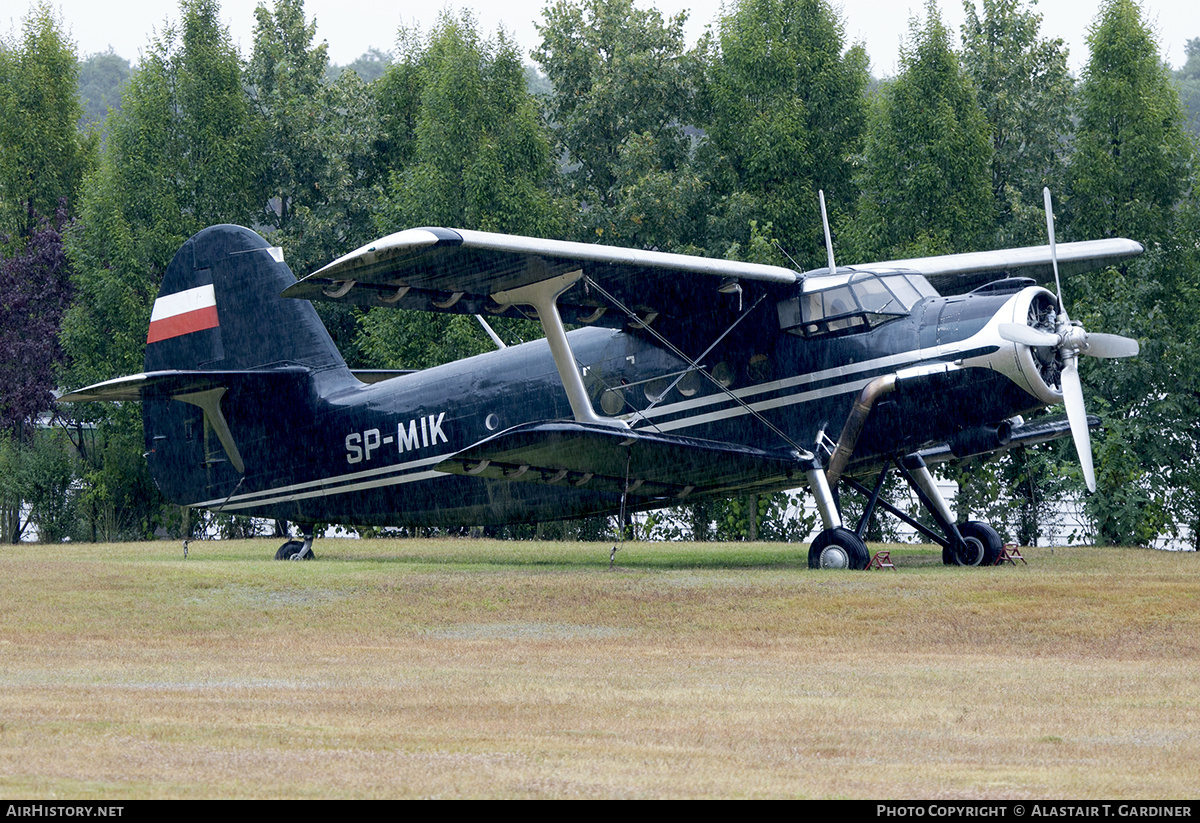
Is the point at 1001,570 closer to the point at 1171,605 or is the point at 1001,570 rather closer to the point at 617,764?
the point at 1171,605

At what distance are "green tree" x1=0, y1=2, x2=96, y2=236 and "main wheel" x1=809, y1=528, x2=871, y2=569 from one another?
88.0 ft

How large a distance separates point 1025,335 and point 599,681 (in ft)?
26.1

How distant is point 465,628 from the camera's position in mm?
12820

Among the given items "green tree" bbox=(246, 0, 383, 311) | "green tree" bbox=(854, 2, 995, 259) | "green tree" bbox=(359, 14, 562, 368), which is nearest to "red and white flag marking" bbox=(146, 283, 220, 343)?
"green tree" bbox=(359, 14, 562, 368)

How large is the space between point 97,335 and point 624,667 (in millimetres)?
26055

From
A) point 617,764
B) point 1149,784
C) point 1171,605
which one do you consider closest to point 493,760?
point 617,764

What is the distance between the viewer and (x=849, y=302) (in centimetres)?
1681

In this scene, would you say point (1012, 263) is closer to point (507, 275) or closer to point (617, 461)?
point (617, 461)

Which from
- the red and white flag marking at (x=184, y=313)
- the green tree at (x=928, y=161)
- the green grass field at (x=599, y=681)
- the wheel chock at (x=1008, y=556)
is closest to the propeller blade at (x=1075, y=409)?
the green grass field at (x=599, y=681)

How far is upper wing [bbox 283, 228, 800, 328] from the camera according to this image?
15.2 meters

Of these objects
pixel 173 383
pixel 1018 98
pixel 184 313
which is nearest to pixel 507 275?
pixel 173 383

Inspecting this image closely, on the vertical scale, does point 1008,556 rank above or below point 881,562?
below

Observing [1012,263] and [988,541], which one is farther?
[1012,263]

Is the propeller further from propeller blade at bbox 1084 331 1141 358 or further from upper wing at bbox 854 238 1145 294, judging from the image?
upper wing at bbox 854 238 1145 294
